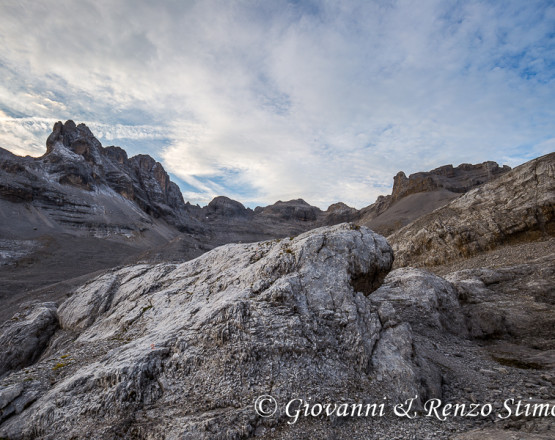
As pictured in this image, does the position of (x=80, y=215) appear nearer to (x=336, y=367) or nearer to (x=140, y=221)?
(x=140, y=221)

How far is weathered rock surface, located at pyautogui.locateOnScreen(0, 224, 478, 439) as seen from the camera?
9312 millimetres

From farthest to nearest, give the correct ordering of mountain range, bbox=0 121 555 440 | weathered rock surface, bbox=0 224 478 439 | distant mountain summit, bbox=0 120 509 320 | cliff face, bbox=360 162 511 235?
1. cliff face, bbox=360 162 511 235
2. distant mountain summit, bbox=0 120 509 320
3. weathered rock surface, bbox=0 224 478 439
4. mountain range, bbox=0 121 555 440

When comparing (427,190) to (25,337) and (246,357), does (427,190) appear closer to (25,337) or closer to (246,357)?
(246,357)

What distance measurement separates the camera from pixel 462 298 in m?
20.2

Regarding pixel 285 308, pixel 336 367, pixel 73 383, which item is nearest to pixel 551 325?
pixel 336 367

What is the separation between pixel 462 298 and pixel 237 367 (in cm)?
1865

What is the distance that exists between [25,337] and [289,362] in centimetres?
2212

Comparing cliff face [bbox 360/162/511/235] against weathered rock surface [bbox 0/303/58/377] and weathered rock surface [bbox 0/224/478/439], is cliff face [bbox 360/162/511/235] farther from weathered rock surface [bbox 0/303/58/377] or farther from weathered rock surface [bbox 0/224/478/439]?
weathered rock surface [bbox 0/303/58/377]

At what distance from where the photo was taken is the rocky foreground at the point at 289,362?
9000 millimetres

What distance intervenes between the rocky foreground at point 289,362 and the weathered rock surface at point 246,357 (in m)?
0.05

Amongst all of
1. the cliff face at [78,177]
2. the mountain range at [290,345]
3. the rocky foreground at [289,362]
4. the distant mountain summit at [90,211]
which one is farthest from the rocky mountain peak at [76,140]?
the rocky foreground at [289,362]

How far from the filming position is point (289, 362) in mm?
10500

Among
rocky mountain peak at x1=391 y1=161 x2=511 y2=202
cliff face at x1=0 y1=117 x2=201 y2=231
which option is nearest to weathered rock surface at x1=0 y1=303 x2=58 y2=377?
cliff face at x1=0 y1=117 x2=201 y2=231

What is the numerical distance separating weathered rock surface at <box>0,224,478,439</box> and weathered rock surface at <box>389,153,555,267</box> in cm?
2440
